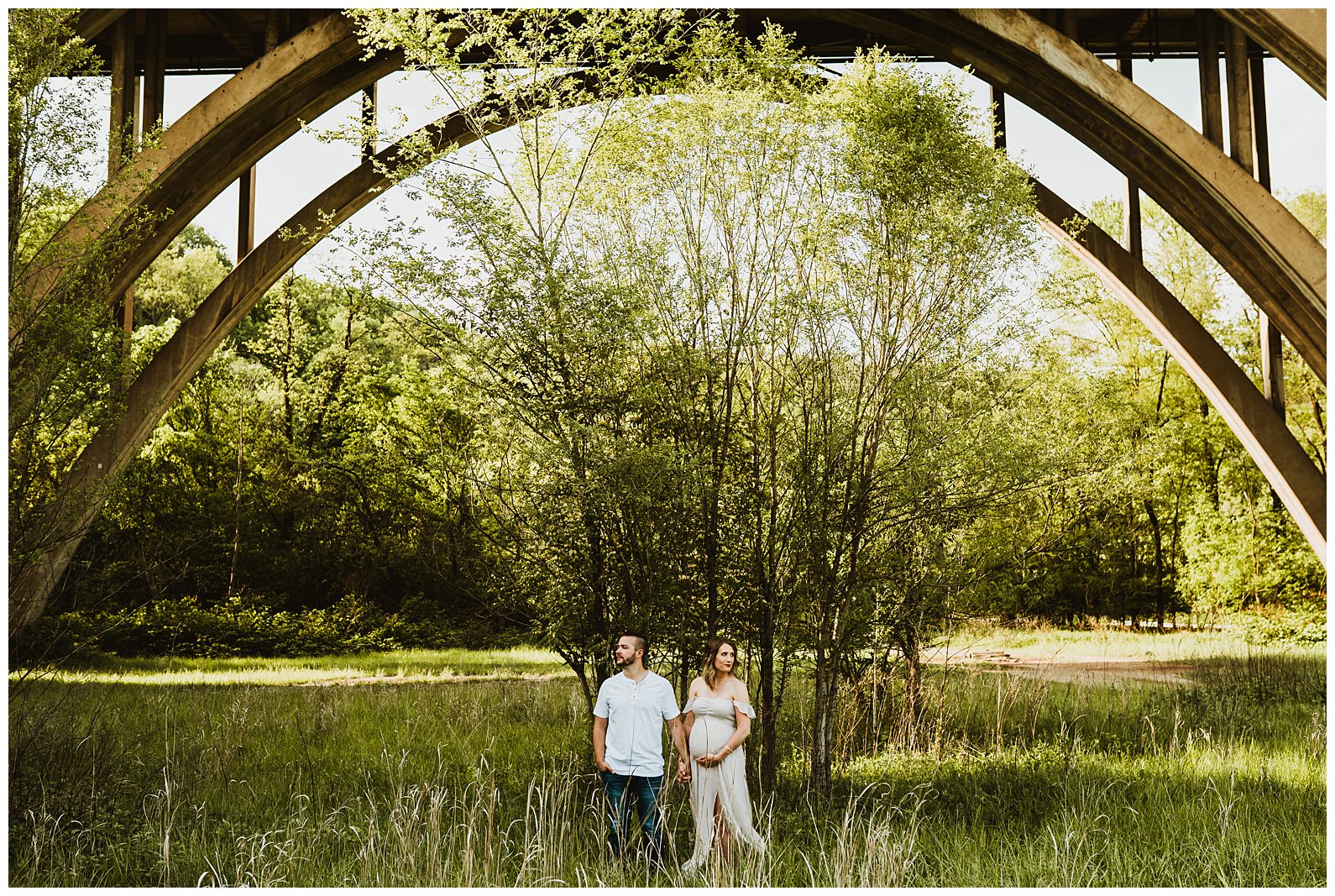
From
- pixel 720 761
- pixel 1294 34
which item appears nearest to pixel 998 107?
pixel 1294 34

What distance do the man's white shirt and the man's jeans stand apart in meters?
0.05

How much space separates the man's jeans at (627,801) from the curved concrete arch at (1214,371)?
6130 mm

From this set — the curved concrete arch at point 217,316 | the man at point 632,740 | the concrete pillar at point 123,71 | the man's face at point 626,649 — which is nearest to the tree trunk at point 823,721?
the man at point 632,740

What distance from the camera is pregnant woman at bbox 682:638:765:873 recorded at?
4520 mm

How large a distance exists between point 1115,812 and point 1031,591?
496cm

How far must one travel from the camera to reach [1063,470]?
744 cm

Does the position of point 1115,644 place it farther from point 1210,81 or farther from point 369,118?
point 369,118

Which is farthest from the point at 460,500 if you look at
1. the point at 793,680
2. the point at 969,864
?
the point at 793,680

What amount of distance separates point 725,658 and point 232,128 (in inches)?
235

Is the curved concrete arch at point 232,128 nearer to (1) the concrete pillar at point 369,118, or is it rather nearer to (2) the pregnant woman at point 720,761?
(1) the concrete pillar at point 369,118

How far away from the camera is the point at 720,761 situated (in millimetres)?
4516

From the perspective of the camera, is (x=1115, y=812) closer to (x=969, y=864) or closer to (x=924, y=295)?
(x=969, y=864)

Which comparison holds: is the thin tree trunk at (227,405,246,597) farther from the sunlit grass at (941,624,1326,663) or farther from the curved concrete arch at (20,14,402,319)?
the sunlit grass at (941,624,1326,663)

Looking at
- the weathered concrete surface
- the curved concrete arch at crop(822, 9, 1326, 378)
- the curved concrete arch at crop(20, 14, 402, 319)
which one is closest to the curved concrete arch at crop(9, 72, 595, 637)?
the curved concrete arch at crop(20, 14, 402, 319)
